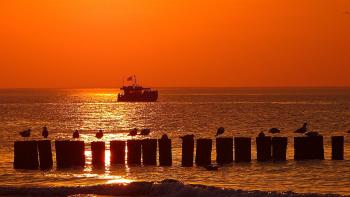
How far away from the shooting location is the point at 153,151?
41.0 meters

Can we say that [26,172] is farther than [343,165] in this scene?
No

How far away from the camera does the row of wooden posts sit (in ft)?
131

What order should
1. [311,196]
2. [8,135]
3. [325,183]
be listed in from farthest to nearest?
[8,135], [325,183], [311,196]

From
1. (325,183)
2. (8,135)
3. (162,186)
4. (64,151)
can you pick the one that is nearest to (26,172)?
(64,151)

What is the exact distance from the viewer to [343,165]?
42.1 meters

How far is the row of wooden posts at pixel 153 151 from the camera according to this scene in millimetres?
39906

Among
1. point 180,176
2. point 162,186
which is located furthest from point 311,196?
point 180,176

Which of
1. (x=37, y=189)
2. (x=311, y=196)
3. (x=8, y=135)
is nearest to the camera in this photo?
(x=311, y=196)

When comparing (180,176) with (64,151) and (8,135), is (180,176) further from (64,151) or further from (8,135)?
(8,135)

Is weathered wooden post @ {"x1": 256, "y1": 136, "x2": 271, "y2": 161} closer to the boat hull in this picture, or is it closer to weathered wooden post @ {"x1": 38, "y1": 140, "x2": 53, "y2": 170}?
weathered wooden post @ {"x1": 38, "y1": 140, "x2": 53, "y2": 170}

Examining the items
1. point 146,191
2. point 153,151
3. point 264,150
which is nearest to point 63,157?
point 153,151

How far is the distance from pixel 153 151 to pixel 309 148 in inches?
291

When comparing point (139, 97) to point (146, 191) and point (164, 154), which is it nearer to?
point (164, 154)

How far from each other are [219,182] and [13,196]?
9348mm
